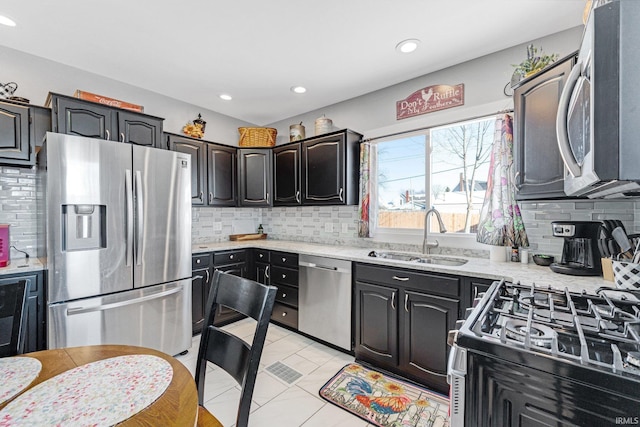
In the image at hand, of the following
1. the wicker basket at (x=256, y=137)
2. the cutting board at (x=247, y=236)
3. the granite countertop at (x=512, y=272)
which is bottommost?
the granite countertop at (x=512, y=272)

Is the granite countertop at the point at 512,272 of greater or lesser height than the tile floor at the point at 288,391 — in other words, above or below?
above

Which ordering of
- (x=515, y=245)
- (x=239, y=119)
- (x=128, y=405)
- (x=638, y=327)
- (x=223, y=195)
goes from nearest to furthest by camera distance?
(x=128, y=405), (x=638, y=327), (x=515, y=245), (x=223, y=195), (x=239, y=119)

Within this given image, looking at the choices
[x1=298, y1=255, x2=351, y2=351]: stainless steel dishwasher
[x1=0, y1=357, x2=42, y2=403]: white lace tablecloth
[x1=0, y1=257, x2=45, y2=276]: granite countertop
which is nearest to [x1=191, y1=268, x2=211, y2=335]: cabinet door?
[x1=298, y1=255, x2=351, y2=351]: stainless steel dishwasher

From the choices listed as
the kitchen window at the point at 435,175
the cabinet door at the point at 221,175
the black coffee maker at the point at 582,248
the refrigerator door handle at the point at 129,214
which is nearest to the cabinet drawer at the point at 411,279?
the black coffee maker at the point at 582,248

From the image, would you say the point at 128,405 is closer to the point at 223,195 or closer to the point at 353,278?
the point at 353,278

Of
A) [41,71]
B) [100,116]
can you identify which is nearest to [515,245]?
[100,116]

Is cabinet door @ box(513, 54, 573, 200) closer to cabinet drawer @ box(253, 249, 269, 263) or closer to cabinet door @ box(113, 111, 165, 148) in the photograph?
cabinet drawer @ box(253, 249, 269, 263)

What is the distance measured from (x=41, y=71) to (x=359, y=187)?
3.19 m

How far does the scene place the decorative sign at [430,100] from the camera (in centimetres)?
253

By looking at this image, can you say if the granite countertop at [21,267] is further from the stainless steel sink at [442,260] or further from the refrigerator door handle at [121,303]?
the stainless steel sink at [442,260]

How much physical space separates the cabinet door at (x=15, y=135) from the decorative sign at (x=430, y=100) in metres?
3.28

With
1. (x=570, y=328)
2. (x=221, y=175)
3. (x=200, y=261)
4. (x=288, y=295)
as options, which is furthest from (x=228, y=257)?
(x=570, y=328)

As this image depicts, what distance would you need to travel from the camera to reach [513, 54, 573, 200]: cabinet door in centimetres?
163

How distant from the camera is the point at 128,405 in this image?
2.51ft
